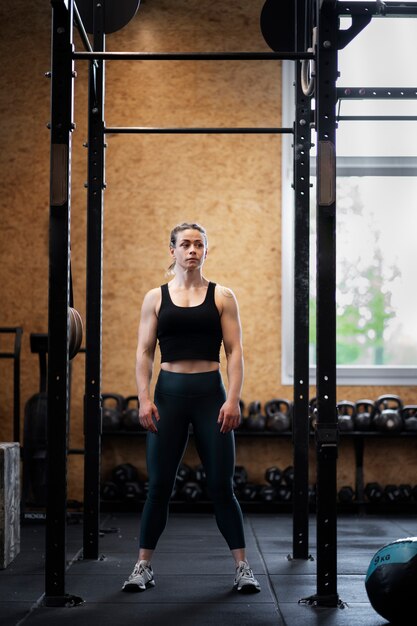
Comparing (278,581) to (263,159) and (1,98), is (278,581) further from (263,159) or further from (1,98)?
(1,98)

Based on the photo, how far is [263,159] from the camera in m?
6.25

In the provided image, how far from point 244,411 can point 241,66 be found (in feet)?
8.87

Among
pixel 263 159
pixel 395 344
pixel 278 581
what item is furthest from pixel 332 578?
pixel 263 159

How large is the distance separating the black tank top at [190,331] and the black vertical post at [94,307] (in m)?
0.76

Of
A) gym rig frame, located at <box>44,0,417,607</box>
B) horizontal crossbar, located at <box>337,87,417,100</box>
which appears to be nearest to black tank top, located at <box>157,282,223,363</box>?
gym rig frame, located at <box>44,0,417,607</box>

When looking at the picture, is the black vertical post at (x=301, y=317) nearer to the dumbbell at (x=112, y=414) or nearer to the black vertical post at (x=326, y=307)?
the black vertical post at (x=326, y=307)

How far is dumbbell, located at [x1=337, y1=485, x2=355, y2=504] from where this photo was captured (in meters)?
5.73

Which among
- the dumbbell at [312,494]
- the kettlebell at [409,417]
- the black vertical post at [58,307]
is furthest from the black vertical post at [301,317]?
the kettlebell at [409,417]

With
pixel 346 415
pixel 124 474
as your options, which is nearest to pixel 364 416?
pixel 346 415

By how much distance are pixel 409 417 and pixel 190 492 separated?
5.49 feet

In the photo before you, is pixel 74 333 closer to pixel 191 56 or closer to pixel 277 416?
pixel 191 56

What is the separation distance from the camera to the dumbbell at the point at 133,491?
5.72 meters

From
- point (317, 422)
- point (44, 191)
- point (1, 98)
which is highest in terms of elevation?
point (1, 98)

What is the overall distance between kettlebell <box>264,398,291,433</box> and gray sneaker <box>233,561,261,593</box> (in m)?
2.60
